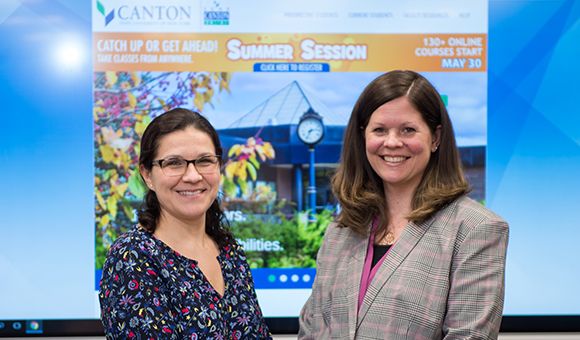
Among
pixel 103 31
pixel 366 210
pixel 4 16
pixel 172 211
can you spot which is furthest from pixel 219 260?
pixel 4 16

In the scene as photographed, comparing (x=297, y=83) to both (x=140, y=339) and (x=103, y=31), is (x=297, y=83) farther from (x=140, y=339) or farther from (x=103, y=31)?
(x=140, y=339)

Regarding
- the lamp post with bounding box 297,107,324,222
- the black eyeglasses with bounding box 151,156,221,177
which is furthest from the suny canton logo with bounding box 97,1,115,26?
the black eyeglasses with bounding box 151,156,221,177

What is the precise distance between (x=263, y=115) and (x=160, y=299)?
1584 millimetres

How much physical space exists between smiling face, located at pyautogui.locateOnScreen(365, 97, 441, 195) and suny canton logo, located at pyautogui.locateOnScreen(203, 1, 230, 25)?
4.96 ft

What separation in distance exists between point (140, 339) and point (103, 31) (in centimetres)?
206

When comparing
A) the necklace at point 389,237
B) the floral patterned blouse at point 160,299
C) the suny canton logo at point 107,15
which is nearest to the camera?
the floral patterned blouse at point 160,299

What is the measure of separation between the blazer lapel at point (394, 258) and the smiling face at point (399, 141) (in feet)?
0.60

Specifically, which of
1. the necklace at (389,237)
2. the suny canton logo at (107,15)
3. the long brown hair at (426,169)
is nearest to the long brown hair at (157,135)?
the long brown hair at (426,169)

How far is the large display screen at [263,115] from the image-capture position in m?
2.62

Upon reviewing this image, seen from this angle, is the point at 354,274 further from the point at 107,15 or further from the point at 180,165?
Result: the point at 107,15

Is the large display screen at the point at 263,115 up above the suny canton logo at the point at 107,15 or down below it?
below

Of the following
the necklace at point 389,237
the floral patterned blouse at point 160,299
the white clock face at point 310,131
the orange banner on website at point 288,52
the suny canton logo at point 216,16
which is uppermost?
the suny canton logo at point 216,16

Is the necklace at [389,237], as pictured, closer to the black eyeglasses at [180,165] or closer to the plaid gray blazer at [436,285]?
the plaid gray blazer at [436,285]

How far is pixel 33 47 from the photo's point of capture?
8.57 ft
